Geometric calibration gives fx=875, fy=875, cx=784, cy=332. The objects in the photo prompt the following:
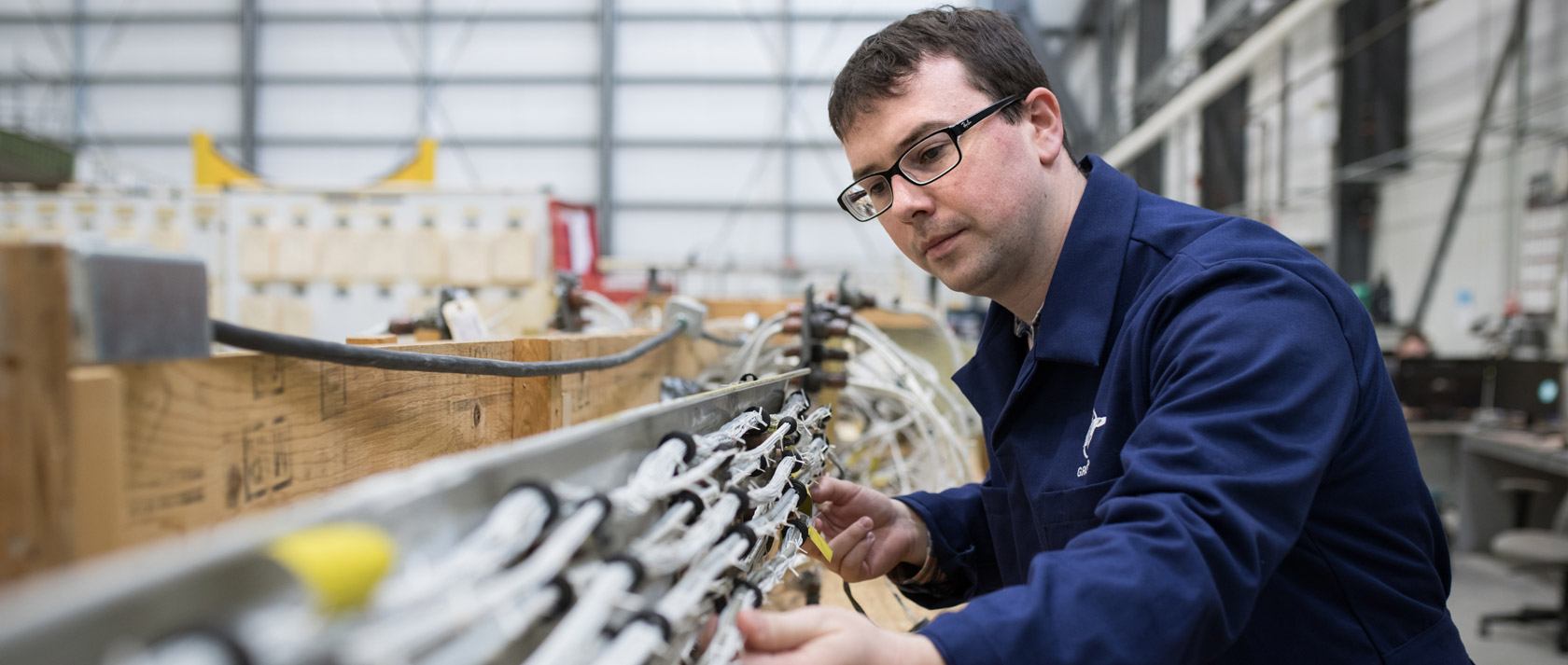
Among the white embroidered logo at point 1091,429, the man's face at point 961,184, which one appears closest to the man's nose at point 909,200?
the man's face at point 961,184

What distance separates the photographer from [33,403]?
14.1 inches

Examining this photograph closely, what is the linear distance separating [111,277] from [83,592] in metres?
0.18

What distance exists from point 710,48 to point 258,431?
8987mm

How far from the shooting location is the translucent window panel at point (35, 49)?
351 inches

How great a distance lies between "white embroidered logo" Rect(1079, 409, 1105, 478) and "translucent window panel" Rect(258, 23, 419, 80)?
937cm

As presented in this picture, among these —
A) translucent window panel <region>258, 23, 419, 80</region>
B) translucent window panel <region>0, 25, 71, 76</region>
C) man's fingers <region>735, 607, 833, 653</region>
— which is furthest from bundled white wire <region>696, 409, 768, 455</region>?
translucent window panel <region>0, 25, 71, 76</region>

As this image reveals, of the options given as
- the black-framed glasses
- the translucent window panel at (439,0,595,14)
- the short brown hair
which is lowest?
the black-framed glasses

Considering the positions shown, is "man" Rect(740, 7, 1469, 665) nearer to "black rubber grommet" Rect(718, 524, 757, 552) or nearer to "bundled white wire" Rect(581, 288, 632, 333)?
"black rubber grommet" Rect(718, 524, 757, 552)

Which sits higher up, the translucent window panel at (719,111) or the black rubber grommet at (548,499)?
the translucent window panel at (719,111)

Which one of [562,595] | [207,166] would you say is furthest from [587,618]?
[207,166]

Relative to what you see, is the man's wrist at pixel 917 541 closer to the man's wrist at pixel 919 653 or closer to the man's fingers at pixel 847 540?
the man's fingers at pixel 847 540

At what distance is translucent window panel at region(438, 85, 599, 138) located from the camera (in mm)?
8875

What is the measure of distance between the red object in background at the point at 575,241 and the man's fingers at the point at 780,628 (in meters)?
3.86

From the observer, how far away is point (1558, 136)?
3.75 m
